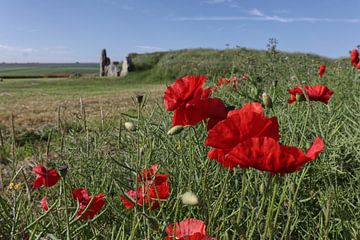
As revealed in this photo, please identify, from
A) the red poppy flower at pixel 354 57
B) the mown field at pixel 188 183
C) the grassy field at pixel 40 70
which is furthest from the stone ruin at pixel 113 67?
the red poppy flower at pixel 354 57

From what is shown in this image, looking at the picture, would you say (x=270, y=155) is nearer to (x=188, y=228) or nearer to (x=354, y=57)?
(x=188, y=228)

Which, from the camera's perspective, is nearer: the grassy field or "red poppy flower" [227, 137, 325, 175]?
"red poppy flower" [227, 137, 325, 175]

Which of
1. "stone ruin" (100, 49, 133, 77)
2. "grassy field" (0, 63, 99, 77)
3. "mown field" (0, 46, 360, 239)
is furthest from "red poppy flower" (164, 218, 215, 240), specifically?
"grassy field" (0, 63, 99, 77)

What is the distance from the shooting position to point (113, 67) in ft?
58.9

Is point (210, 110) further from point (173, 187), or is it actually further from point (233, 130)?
point (173, 187)

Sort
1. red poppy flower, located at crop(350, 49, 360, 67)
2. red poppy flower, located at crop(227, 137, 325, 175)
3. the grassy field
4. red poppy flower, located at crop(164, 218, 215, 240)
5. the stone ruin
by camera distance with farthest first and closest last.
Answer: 1. the grassy field
2. the stone ruin
3. red poppy flower, located at crop(350, 49, 360, 67)
4. red poppy flower, located at crop(164, 218, 215, 240)
5. red poppy flower, located at crop(227, 137, 325, 175)

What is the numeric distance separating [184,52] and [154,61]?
160 cm

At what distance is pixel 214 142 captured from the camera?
2.12 ft

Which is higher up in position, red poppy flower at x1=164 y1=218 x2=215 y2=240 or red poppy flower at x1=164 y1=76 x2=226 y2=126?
red poppy flower at x1=164 y1=76 x2=226 y2=126

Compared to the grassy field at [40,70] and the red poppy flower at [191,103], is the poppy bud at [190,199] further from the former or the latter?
the grassy field at [40,70]

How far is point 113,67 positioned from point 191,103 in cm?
1755

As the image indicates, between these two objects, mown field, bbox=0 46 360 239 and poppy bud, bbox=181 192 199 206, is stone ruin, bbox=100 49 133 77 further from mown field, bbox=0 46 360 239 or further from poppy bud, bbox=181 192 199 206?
poppy bud, bbox=181 192 199 206

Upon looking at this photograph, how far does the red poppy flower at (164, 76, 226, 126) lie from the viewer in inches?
31.6

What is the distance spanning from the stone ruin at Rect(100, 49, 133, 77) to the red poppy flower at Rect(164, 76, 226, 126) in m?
15.6
